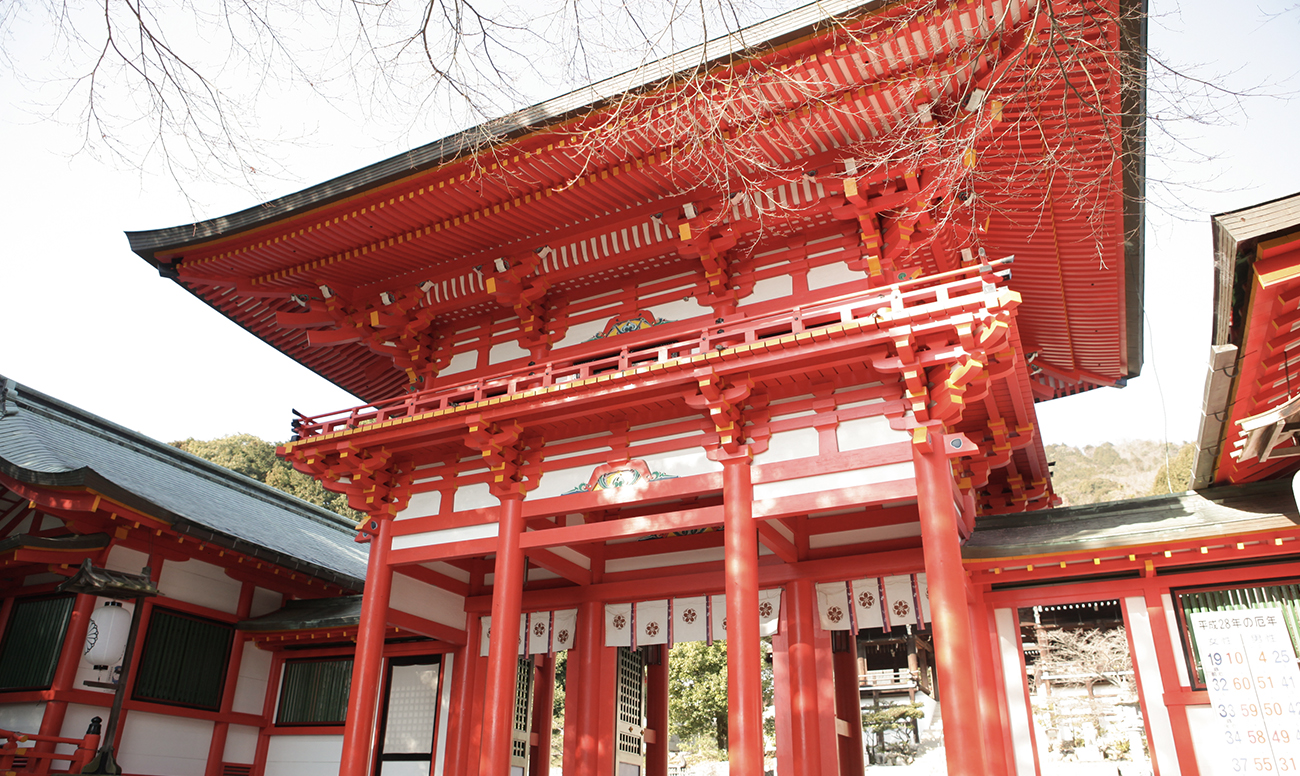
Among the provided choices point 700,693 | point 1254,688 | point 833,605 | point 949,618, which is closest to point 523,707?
point 833,605

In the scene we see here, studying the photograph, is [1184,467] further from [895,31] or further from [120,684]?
[120,684]

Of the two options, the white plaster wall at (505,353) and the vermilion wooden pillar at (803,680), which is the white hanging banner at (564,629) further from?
the white plaster wall at (505,353)

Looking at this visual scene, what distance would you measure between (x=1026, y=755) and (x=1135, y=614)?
1729mm

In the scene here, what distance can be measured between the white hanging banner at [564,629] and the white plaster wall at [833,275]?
5133 mm

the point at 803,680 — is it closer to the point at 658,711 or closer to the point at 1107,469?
the point at 658,711

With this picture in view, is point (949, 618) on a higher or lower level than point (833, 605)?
lower

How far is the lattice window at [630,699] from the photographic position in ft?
33.6

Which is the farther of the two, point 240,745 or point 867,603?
point 240,745

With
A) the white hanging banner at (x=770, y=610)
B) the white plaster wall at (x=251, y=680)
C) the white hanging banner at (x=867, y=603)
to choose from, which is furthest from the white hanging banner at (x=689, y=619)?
the white plaster wall at (x=251, y=680)

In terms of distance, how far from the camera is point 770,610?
29.9ft

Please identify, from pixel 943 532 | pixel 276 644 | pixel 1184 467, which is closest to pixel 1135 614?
pixel 943 532

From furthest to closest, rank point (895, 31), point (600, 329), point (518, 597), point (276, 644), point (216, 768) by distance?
1. point (276, 644)
2. point (216, 768)
3. point (600, 329)
4. point (518, 597)
5. point (895, 31)

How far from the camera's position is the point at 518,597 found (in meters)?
8.37

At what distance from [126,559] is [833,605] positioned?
861cm
